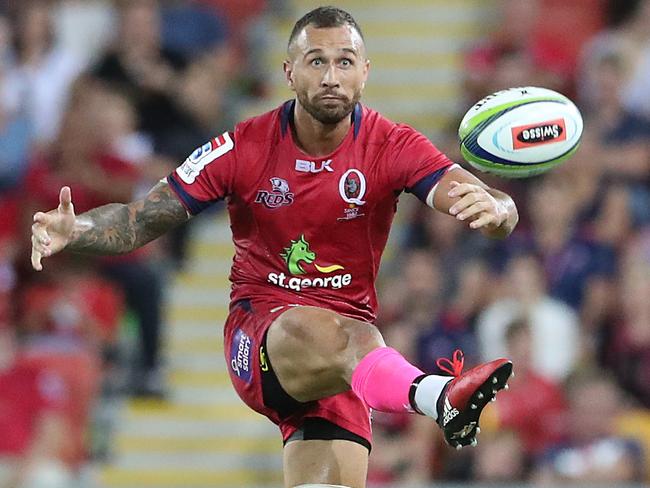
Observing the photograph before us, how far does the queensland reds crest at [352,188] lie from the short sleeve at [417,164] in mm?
132

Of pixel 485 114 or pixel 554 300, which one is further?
pixel 554 300

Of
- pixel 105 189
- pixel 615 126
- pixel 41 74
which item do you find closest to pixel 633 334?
pixel 615 126

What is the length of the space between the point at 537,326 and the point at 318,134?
12.5 feet

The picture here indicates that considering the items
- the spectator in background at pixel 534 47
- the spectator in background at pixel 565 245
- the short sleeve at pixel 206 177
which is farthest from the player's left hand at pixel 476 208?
the spectator in background at pixel 534 47

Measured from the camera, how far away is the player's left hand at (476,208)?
18.3 ft

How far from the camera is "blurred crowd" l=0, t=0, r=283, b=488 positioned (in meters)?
10.1

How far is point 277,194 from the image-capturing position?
610 centimetres

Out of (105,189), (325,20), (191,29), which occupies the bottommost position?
(325,20)

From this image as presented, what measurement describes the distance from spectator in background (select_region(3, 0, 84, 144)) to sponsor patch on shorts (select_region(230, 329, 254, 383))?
5.52 m

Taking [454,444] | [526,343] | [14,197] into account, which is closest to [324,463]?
[454,444]

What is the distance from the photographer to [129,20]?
450 inches

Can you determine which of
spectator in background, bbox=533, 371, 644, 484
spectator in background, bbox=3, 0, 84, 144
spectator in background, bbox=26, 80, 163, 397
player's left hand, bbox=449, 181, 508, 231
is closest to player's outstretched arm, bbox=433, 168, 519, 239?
player's left hand, bbox=449, 181, 508, 231

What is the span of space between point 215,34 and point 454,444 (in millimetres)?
6942

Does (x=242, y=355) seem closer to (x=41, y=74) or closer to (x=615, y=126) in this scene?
(x=615, y=126)
